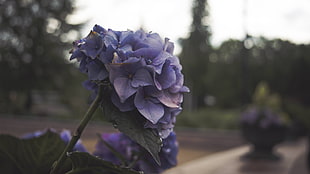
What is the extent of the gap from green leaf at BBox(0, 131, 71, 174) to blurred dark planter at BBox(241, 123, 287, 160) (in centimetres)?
585

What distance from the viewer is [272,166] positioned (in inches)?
225

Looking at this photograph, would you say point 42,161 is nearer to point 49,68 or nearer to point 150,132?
point 150,132

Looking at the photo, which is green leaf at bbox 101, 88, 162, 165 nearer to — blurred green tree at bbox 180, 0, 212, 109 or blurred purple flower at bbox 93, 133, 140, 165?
blurred purple flower at bbox 93, 133, 140, 165

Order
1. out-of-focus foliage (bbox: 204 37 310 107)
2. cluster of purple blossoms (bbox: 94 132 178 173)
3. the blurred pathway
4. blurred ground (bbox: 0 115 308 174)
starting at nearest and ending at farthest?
cluster of purple blossoms (bbox: 94 132 178 173)
the blurred pathway
blurred ground (bbox: 0 115 308 174)
out-of-focus foliage (bbox: 204 37 310 107)

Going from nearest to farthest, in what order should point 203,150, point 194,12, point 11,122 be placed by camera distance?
1. point 203,150
2. point 11,122
3. point 194,12

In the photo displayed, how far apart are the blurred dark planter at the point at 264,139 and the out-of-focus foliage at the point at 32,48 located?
→ 46.1 feet

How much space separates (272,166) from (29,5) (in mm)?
17771

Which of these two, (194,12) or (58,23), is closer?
(58,23)

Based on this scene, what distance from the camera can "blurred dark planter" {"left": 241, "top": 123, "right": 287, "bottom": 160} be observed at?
244 inches

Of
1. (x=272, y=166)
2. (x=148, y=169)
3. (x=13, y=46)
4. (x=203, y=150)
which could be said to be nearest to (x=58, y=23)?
(x=13, y=46)

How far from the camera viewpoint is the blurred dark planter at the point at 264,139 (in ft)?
20.4

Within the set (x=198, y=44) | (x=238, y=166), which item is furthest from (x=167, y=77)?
(x=198, y=44)

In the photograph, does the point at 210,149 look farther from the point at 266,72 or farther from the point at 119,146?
the point at 266,72

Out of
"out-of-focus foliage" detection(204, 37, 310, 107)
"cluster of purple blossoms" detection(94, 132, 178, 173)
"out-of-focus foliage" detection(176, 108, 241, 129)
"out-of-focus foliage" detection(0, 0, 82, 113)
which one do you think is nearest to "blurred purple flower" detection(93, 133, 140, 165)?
"cluster of purple blossoms" detection(94, 132, 178, 173)
